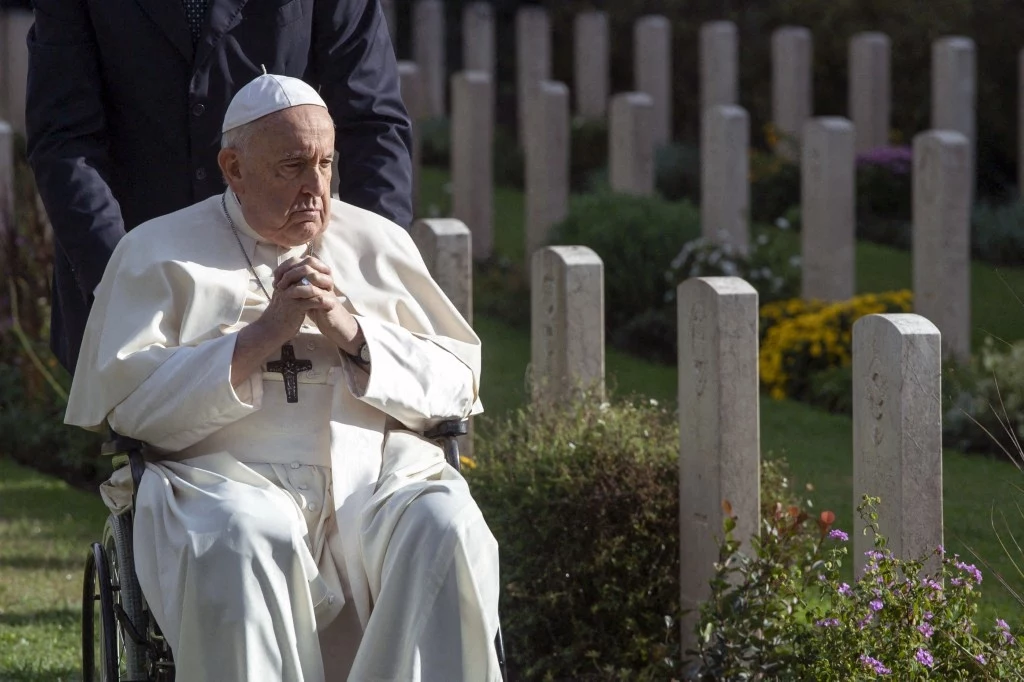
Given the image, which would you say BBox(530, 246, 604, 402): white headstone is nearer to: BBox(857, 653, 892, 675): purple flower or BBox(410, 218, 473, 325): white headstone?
BBox(410, 218, 473, 325): white headstone

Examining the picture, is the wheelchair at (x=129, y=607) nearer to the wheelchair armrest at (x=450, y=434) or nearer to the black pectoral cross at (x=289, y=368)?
the wheelchair armrest at (x=450, y=434)

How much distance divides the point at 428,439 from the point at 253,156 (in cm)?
76

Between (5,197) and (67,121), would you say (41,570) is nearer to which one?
(67,121)

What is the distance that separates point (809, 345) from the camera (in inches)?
348

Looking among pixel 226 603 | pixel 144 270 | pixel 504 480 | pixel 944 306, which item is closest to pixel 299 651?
pixel 226 603

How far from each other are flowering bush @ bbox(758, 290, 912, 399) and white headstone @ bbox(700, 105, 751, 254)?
96cm

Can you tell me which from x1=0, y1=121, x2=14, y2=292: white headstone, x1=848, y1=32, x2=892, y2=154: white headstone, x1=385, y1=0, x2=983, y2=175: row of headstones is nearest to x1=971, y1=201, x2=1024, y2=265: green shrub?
x1=385, y1=0, x2=983, y2=175: row of headstones

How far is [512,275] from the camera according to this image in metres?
11.0

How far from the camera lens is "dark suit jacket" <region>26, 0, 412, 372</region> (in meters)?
4.32

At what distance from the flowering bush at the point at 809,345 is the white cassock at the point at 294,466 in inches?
192

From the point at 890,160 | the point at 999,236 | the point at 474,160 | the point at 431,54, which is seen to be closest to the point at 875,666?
the point at 474,160

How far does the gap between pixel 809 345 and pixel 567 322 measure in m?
3.73

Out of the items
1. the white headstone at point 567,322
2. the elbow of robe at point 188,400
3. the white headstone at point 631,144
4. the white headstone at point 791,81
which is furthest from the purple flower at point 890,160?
the elbow of robe at point 188,400

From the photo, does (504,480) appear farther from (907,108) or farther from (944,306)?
(907,108)
